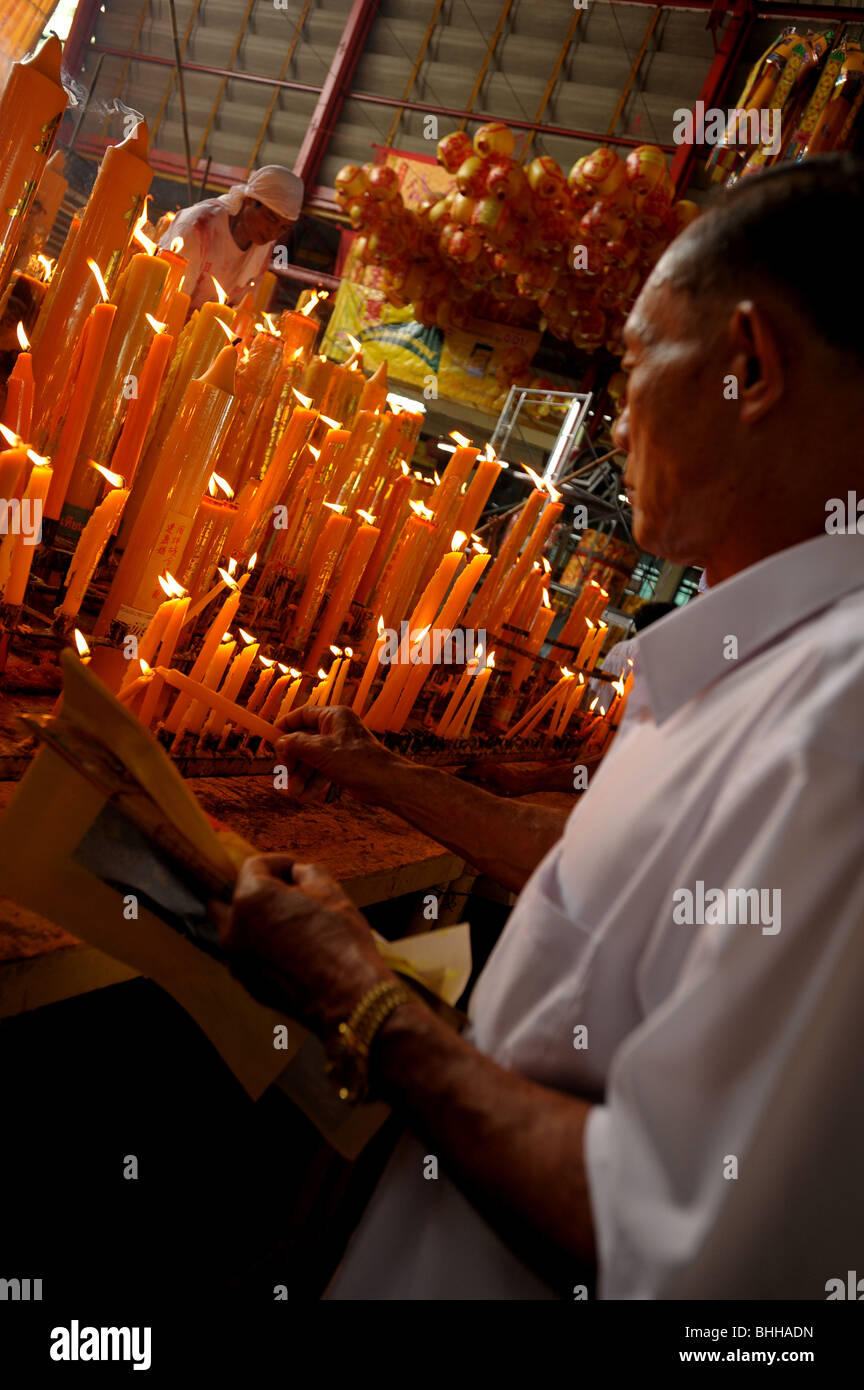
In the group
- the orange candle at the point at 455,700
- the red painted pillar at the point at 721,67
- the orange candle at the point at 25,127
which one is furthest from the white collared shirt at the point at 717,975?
the red painted pillar at the point at 721,67

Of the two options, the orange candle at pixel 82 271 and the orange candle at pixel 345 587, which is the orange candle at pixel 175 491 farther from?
the orange candle at pixel 345 587

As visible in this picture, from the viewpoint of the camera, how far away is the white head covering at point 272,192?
426 centimetres

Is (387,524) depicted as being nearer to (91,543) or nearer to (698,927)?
(91,543)

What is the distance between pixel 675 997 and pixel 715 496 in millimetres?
433

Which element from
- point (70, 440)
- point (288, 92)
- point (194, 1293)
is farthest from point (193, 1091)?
point (288, 92)

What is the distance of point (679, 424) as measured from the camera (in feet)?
2.72

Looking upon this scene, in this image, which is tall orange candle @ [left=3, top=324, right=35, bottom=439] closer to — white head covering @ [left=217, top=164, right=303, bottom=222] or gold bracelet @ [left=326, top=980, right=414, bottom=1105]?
gold bracelet @ [left=326, top=980, right=414, bottom=1105]

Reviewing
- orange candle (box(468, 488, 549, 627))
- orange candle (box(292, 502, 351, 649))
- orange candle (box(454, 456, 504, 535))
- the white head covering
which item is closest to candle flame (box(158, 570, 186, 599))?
orange candle (box(292, 502, 351, 649))

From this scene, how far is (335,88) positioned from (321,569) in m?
10.7

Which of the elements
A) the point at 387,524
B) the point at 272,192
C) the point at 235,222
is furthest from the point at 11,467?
the point at 235,222

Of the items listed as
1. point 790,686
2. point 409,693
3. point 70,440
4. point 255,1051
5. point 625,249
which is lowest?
point 255,1051

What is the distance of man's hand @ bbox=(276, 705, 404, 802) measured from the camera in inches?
62.2

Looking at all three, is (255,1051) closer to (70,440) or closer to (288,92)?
(70,440)

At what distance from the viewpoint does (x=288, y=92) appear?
36.3 ft
